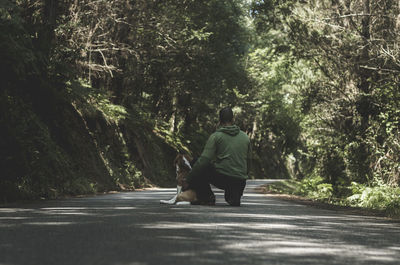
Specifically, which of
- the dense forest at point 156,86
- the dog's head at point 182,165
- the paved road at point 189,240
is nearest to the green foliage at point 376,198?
the dense forest at point 156,86

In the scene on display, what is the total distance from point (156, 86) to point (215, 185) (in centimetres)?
2354

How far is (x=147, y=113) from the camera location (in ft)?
116

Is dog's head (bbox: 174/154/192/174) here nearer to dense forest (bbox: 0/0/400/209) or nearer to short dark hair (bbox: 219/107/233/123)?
short dark hair (bbox: 219/107/233/123)

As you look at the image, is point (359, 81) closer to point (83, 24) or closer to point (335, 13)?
point (335, 13)

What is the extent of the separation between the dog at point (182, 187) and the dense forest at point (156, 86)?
3.62 meters

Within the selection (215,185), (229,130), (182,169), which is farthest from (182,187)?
(229,130)

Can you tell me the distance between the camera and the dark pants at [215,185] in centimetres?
1006

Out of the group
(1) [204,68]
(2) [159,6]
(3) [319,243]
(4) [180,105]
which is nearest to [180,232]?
(3) [319,243]

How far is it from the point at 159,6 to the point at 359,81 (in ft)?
37.3

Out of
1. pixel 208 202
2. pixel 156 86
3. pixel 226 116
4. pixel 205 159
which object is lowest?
pixel 208 202

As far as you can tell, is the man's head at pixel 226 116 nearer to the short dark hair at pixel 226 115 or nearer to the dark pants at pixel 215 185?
the short dark hair at pixel 226 115

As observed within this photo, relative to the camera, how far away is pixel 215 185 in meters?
10.2

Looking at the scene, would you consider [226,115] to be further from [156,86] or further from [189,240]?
[156,86]

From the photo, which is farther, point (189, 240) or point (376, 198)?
point (376, 198)
